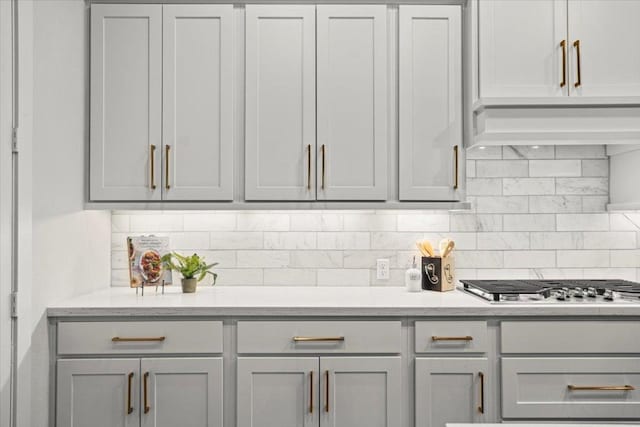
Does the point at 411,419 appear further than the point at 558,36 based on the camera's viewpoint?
No

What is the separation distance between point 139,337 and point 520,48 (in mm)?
2203

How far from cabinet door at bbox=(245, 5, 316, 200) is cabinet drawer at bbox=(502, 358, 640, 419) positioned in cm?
125

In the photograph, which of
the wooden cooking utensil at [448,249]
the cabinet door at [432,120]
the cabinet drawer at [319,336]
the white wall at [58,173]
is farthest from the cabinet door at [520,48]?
the white wall at [58,173]

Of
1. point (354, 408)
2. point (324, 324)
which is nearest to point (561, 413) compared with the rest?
point (354, 408)

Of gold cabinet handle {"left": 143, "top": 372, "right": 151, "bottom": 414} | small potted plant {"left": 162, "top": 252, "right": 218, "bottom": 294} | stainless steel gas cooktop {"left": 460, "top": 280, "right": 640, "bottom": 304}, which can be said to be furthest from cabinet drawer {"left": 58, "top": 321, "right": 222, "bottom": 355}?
stainless steel gas cooktop {"left": 460, "top": 280, "right": 640, "bottom": 304}

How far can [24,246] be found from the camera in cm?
195

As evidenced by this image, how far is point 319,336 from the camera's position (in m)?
2.12

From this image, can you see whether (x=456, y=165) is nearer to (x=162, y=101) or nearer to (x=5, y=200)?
(x=162, y=101)

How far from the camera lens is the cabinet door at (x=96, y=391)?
2.11 meters

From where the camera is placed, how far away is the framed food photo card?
8.25ft

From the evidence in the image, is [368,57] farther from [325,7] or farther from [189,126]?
[189,126]

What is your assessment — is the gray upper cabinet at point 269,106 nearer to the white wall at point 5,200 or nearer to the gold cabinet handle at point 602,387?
the white wall at point 5,200

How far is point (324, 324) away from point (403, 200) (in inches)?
29.9

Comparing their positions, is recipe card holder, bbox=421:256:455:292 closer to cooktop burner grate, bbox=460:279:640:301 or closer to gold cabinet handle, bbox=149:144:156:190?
cooktop burner grate, bbox=460:279:640:301
